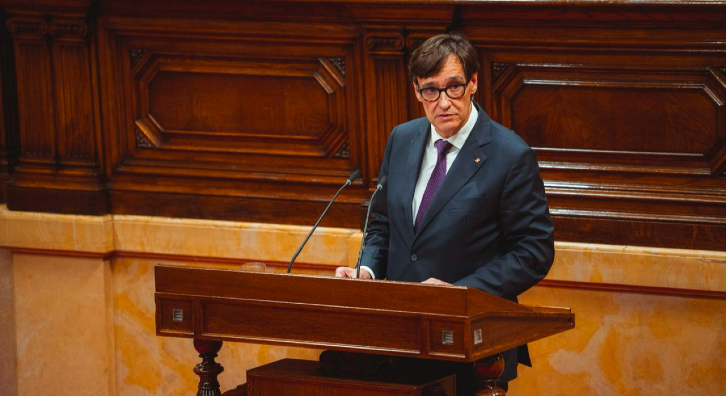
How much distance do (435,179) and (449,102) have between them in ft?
0.85

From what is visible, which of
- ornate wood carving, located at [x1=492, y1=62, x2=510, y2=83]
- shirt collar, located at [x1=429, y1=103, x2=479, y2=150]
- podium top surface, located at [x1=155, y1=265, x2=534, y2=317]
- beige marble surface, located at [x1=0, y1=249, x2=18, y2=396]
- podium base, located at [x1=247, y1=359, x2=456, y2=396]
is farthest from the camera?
beige marble surface, located at [x1=0, y1=249, x2=18, y2=396]

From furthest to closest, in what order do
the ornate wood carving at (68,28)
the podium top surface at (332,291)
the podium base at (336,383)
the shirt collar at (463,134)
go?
the ornate wood carving at (68,28), the shirt collar at (463,134), the podium base at (336,383), the podium top surface at (332,291)

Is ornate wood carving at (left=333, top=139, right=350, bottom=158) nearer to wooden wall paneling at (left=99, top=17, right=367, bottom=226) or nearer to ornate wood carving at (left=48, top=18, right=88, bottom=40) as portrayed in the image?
wooden wall paneling at (left=99, top=17, right=367, bottom=226)

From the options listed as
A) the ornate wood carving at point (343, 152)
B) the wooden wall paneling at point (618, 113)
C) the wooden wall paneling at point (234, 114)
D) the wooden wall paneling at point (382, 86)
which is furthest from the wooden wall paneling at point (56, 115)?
the wooden wall paneling at point (618, 113)

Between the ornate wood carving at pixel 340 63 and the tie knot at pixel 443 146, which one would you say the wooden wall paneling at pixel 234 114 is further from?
the tie knot at pixel 443 146

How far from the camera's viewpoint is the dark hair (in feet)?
11.1

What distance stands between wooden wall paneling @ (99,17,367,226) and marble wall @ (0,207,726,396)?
160mm

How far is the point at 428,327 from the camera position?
303 centimetres

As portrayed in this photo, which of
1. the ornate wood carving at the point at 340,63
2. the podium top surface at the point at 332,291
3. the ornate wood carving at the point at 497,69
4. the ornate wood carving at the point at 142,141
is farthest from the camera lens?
the ornate wood carving at the point at 142,141

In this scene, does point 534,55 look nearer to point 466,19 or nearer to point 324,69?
point 466,19

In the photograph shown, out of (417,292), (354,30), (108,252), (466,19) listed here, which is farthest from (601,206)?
(108,252)

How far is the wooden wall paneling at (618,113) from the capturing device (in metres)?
4.41

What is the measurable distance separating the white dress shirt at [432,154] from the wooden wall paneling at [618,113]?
1.13 meters

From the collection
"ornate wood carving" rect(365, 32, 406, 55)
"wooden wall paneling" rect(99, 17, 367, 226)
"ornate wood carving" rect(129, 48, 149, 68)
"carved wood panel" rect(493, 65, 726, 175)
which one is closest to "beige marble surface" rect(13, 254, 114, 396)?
"wooden wall paneling" rect(99, 17, 367, 226)
